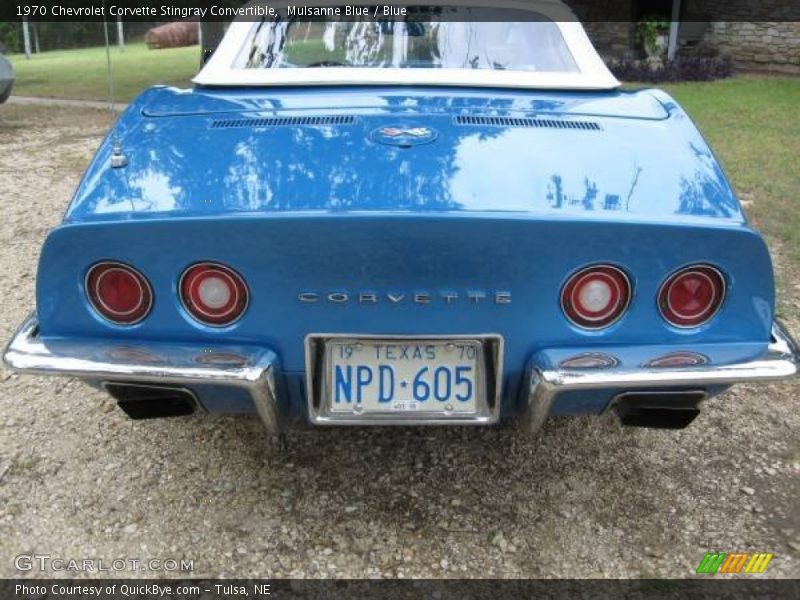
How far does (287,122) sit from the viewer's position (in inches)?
86.0

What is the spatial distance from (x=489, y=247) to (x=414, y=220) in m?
0.19

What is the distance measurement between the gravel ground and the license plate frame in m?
0.45

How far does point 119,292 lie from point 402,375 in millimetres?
760

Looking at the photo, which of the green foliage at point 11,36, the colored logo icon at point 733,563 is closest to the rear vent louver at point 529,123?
the colored logo icon at point 733,563

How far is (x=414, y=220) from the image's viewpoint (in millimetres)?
1708

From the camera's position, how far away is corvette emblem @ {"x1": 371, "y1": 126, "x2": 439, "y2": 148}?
2.00 meters

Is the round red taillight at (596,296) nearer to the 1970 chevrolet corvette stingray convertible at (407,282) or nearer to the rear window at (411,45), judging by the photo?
the 1970 chevrolet corvette stingray convertible at (407,282)

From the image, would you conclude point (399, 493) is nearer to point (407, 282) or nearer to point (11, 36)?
point (407, 282)

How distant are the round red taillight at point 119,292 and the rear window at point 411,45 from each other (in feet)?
4.18

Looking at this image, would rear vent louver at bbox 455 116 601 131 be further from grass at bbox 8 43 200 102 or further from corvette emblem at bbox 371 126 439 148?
grass at bbox 8 43 200 102

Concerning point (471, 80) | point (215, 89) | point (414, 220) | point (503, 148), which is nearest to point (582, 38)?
point (471, 80)

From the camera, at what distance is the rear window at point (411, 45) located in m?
2.80

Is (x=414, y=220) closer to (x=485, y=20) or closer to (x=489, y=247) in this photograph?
(x=489, y=247)

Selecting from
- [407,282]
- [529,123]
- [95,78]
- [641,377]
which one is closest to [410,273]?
[407,282]
